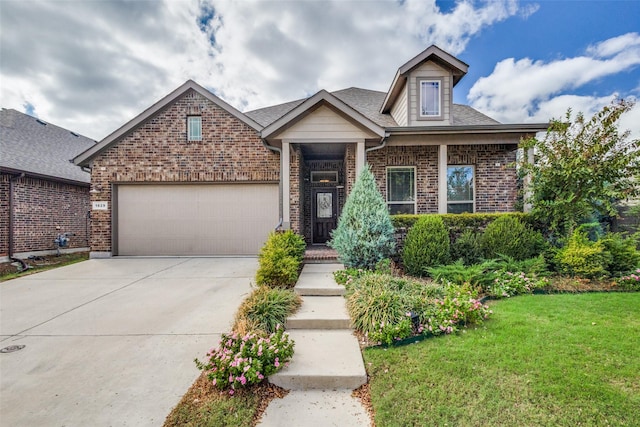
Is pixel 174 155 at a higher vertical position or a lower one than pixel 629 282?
higher

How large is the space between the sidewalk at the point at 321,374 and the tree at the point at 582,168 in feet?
18.4

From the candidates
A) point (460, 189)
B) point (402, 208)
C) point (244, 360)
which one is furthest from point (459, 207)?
point (244, 360)

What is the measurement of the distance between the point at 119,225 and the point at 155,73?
595 cm

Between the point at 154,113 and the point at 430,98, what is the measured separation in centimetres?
859

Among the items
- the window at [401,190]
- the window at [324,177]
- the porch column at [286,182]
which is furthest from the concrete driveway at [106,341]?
the window at [401,190]

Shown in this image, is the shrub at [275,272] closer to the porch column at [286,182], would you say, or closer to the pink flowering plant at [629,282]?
the porch column at [286,182]

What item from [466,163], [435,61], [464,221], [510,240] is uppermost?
[435,61]

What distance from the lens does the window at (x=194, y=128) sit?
891cm

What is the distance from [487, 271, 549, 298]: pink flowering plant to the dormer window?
5384 millimetres

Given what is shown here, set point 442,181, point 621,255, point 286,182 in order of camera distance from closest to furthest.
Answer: point 621,255, point 286,182, point 442,181

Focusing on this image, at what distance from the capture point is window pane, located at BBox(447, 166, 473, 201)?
8.53m

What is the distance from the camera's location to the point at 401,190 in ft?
28.3

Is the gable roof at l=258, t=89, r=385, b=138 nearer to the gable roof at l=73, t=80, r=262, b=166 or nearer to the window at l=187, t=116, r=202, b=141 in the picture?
the gable roof at l=73, t=80, r=262, b=166

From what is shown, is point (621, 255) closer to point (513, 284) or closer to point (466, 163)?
point (513, 284)
